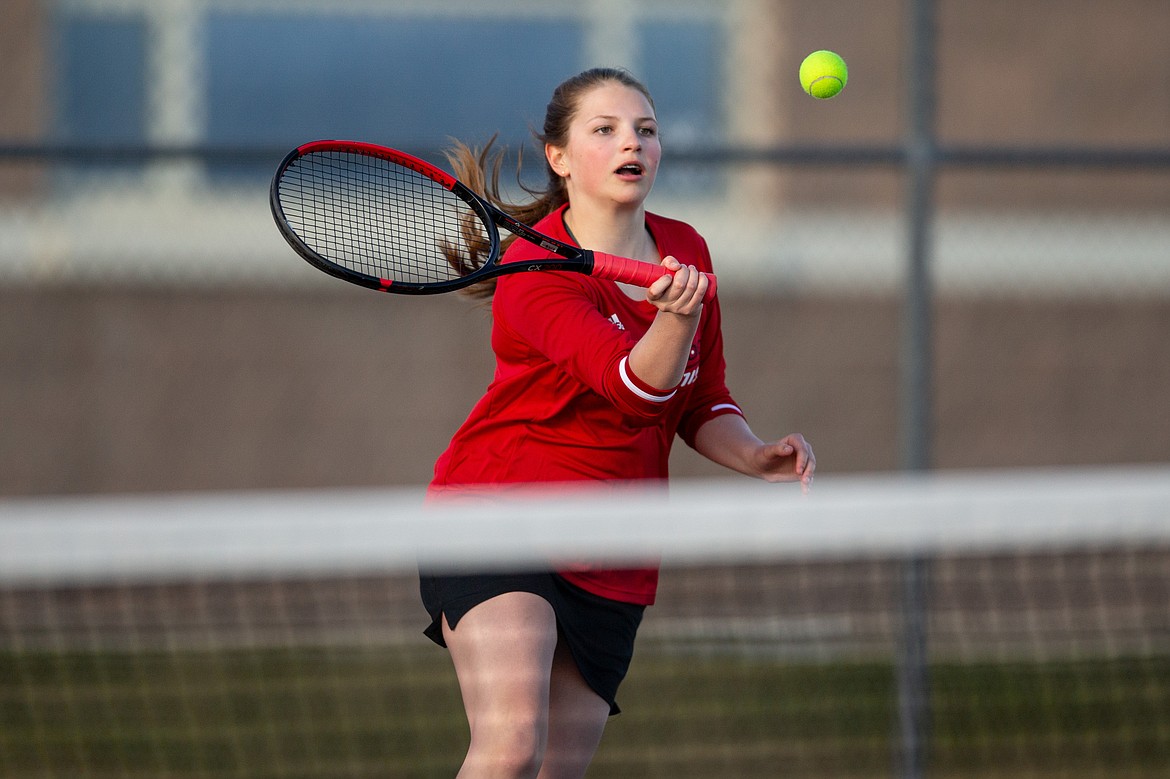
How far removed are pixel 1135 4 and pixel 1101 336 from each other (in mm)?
1472

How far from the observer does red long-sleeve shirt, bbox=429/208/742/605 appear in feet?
8.45

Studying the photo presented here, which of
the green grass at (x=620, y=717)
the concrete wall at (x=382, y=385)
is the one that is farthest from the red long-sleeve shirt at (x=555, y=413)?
the concrete wall at (x=382, y=385)

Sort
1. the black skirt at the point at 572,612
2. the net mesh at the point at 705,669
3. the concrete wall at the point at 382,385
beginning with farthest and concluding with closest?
the concrete wall at the point at 382,385 < the net mesh at the point at 705,669 < the black skirt at the point at 572,612

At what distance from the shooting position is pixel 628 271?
245 cm

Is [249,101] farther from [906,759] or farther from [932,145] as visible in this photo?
[906,759]

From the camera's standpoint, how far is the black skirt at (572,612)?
2.52m

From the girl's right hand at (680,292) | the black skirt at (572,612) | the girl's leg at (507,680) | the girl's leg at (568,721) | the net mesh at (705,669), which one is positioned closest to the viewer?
the girl's right hand at (680,292)

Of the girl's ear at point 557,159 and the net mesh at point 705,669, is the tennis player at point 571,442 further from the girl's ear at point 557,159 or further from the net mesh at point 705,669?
the net mesh at point 705,669

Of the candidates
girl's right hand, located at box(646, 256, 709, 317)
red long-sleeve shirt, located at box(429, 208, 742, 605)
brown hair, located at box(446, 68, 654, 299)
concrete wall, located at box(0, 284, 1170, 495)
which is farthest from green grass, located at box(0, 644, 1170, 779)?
girl's right hand, located at box(646, 256, 709, 317)

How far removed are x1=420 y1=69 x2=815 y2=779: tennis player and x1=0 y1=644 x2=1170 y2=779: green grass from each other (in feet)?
4.82

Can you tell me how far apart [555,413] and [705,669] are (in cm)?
237

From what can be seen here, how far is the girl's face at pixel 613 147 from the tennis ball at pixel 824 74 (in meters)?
0.74

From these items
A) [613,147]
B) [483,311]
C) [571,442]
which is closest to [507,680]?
[571,442]

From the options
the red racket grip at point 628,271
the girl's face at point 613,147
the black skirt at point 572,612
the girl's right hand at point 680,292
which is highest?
the girl's face at point 613,147
